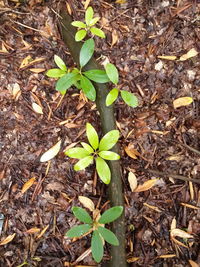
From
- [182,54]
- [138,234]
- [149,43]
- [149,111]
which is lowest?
[138,234]

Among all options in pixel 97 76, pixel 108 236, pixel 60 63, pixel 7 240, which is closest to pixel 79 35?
pixel 60 63

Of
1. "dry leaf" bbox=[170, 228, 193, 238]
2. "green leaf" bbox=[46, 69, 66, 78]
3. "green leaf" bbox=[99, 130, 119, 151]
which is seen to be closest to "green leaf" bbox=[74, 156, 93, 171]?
"green leaf" bbox=[99, 130, 119, 151]

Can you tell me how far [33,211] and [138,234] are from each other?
728 millimetres

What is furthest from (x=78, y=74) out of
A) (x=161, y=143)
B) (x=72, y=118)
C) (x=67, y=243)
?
(x=67, y=243)

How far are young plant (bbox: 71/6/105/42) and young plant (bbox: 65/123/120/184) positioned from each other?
2.09ft

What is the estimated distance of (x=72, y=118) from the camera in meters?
2.05

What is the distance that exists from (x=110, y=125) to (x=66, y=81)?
0.41m

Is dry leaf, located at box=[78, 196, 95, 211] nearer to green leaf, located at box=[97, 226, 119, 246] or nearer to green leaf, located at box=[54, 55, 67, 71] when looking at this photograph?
green leaf, located at box=[97, 226, 119, 246]

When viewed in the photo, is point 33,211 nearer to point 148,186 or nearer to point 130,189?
point 130,189

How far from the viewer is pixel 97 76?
6.10 ft

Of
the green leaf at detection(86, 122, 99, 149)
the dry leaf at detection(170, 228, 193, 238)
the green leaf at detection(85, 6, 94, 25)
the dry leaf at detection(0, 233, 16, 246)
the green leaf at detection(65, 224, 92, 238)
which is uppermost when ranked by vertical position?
the green leaf at detection(85, 6, 94, 25)

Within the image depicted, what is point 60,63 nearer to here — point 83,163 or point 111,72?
point 111,72

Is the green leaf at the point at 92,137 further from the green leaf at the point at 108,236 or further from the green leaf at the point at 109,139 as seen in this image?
the green leaf at the point at 108,236

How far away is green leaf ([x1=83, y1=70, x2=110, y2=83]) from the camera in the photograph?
186 centimetres
